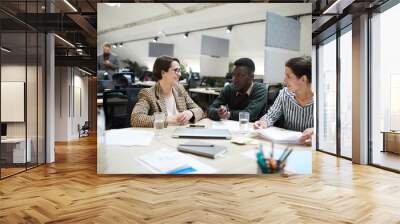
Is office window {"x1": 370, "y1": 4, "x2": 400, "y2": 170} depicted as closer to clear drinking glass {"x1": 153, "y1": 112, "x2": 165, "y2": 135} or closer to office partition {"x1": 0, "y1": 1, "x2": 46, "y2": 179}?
clear drinking glass {"x1": 153, "y1": 112, "x2": 165, "y2": 135}

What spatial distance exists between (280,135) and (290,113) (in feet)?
0.98

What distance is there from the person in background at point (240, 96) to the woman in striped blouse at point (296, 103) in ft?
0.55

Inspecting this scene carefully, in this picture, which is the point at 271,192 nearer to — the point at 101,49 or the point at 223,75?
the point at 223,75

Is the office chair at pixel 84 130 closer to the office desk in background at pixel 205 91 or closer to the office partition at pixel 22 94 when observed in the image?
the office partition at pixel 22 94

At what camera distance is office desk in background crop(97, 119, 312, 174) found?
3947 millimetres

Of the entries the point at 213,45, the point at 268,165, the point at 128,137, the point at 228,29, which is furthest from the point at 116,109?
the point at 268,165

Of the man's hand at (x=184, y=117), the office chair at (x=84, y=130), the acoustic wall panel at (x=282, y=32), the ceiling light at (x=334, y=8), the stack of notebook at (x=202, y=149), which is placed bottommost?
the office chair at (x=84, y=130)

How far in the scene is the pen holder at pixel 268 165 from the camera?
3998mm

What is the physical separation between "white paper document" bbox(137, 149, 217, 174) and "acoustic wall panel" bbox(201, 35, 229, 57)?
123 centimetres

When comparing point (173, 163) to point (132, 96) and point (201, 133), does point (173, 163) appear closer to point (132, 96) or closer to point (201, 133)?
point (201, 133)

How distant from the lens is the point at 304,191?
3984mm

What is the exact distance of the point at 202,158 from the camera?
397 cm

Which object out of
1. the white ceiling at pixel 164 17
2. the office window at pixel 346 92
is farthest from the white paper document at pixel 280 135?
the office window at pixel 346 92

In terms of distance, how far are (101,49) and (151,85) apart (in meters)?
0.73
